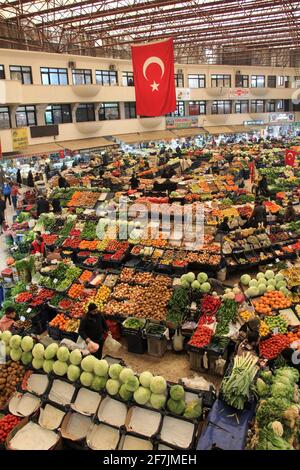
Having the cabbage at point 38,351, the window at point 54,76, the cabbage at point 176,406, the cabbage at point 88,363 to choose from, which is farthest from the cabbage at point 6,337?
the window at point 54,76

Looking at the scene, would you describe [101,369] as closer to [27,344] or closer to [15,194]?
[27,344]

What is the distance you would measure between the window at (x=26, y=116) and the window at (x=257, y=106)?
23.1 m

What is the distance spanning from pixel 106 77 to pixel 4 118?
30.7 ft

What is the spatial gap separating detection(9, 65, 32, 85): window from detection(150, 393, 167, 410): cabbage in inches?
800

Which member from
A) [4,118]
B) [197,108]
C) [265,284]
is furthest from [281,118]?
[265,284]

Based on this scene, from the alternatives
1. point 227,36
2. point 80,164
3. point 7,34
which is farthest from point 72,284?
point 227,36

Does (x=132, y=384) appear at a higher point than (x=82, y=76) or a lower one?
lower

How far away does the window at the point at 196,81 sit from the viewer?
3262 cm

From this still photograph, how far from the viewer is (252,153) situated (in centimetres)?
2334

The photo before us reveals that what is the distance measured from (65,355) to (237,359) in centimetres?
221

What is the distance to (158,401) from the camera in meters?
4.48

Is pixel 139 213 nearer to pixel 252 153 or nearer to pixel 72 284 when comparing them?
pixel 72 284

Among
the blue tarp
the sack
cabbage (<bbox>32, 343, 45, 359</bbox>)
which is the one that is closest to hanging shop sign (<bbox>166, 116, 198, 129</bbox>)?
the sack

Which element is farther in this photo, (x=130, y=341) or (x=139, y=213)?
(x=139, y=213)
